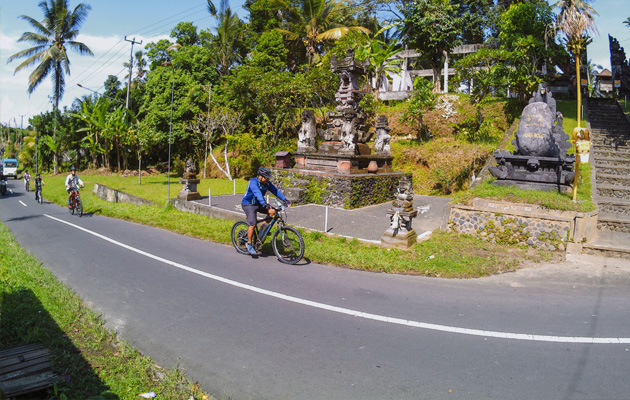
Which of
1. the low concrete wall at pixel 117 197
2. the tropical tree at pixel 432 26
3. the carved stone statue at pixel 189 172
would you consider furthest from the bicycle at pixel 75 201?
the tropical tree at pixel 432 26

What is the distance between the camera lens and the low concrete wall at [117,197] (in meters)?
18.0

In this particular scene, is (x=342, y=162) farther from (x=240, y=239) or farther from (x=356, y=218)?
(x=240, y=239)

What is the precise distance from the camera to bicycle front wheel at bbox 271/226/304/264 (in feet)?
27.0

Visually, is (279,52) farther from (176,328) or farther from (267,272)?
(176,328)

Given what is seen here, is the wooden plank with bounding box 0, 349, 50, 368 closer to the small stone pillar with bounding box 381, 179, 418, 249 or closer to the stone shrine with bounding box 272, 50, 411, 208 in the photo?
the small stone pillar with bounding box 381, 179, 418, 249

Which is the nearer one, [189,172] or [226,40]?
[189,172]

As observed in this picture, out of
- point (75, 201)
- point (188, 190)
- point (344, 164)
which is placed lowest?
point (75, 201)

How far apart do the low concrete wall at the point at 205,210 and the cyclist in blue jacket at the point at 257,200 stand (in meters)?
3.95

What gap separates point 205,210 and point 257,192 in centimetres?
610

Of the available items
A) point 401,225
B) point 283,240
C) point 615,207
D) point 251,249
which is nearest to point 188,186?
point 251,249

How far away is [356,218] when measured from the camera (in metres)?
13.2

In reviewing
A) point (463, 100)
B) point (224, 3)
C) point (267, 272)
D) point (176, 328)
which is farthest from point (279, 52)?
point (176, 328)

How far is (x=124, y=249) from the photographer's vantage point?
9.57m

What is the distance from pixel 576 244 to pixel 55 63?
1663 inches
